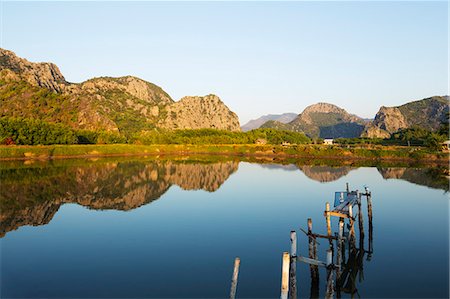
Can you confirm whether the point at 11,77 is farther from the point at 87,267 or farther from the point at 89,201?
the point at 87,267

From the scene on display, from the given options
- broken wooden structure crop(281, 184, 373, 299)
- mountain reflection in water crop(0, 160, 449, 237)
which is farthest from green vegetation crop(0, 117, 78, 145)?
broken wooden structure crop(281, 184, 373, 299)

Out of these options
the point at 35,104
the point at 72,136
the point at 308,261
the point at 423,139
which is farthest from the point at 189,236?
the point at 35,104

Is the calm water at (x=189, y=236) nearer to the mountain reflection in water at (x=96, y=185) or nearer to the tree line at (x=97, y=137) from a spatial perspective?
the mountain reflection in water at (x=96, y=185)

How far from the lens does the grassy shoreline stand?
86125 millimetres

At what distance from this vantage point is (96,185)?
4881cm

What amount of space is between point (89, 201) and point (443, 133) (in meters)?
107

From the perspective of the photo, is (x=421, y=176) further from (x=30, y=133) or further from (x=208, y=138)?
(x=208, y=138)

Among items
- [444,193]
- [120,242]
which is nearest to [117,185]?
[120,242]

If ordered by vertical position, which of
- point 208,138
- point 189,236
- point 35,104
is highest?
point 35,104

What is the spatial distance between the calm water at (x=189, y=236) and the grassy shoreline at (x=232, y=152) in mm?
38085

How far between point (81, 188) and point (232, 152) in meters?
80.2

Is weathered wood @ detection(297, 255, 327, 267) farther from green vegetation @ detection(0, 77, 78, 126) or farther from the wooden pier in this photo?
green vegetation @ detection(0, 77, 78, 126)

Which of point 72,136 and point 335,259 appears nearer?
point 335,259

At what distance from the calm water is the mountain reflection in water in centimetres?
25
